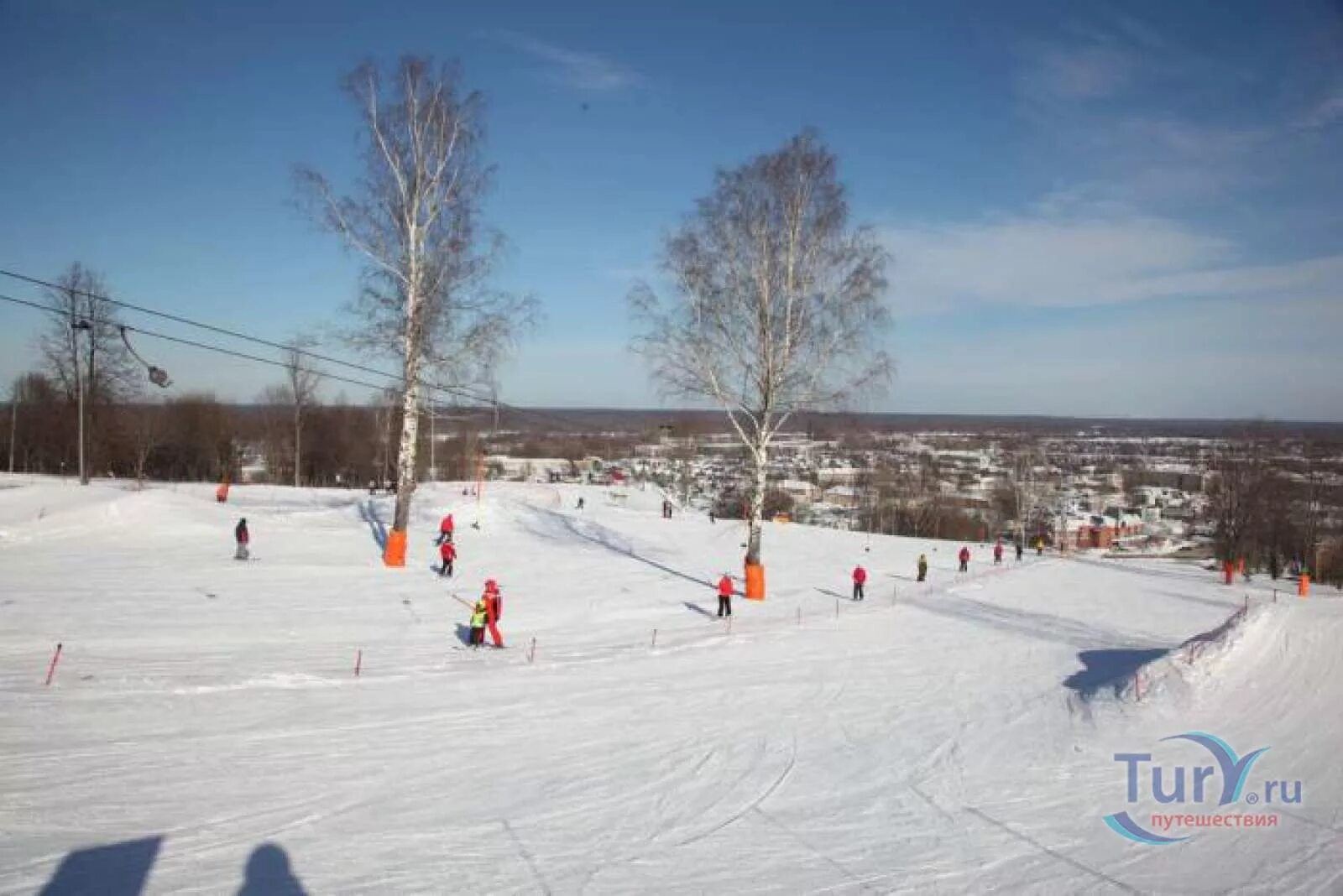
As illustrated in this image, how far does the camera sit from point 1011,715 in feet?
35.6

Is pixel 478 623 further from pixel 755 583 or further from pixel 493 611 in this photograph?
pixel 755 583

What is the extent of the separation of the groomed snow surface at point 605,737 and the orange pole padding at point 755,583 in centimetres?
56

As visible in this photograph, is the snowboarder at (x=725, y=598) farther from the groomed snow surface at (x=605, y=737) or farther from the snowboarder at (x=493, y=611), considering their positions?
the snowboarder at (x=493, y=611)

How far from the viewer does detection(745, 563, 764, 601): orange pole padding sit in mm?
19578

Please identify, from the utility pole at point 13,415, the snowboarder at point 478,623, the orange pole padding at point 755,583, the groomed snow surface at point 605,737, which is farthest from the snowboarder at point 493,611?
the utility pole at point 13,415

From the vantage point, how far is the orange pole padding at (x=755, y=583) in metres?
19.6

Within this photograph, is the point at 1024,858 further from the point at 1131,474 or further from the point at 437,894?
the point at 1131,474

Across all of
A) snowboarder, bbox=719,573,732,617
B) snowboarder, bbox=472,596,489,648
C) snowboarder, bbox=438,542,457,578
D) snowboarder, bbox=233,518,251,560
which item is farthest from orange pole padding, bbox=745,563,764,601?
snowboarder, bbox=233,518,251,560

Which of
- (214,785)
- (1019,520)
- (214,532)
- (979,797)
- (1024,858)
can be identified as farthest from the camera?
(1019,520)

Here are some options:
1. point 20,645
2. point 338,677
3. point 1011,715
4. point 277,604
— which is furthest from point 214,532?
point 1011,715

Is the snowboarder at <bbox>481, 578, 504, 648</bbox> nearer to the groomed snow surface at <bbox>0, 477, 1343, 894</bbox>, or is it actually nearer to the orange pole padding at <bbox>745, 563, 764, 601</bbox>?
the groomed snow surface at <bbox>0, 477, 1343, 894</bbox>

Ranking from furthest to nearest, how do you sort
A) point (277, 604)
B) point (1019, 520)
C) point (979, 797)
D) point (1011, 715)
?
point (1019, 520)
point (277, 604)
point (1011, 715)
point (979, 797)

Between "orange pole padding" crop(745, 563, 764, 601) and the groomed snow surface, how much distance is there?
561mm

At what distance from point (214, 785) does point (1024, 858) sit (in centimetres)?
750
